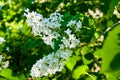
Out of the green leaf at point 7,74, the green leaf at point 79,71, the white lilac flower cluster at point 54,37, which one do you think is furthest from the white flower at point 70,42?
the green leaf at point 7,74

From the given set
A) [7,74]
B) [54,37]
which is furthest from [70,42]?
[7,74]

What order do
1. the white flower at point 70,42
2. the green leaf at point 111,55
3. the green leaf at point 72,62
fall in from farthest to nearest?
1. the green leaf at point 72,62
2. the white flower at point 70,42
3. the green leaf at point 111,55

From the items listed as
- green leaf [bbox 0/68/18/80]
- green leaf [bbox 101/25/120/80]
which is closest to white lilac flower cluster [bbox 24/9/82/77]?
green leaf [bbox 0/68/18/80]

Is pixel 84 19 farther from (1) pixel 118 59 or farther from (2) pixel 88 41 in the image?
(1) pixel 118 59

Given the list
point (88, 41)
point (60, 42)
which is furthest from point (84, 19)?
point (60, 42)

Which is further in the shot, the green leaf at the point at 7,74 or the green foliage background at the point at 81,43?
the green leaf at the point at 7,74

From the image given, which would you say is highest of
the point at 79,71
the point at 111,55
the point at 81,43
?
the point at 81,43

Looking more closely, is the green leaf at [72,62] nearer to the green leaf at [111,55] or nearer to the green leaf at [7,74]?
the green leaf at [7,74]

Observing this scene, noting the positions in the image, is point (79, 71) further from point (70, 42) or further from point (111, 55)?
point (111, 55)
